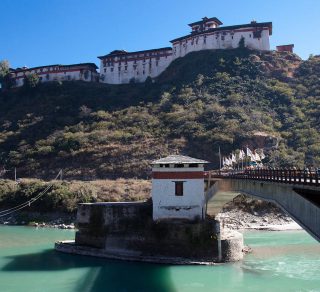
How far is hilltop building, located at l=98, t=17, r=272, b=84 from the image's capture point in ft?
340

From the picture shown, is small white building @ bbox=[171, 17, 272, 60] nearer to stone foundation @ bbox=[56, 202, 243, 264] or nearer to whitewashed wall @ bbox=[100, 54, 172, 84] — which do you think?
whitewashed wall @ bbox=[100, 54, 172, 84]

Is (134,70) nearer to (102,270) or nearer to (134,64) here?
(134,64)

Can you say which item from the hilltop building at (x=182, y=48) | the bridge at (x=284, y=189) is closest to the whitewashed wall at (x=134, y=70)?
the hilltop building at (x=182, y=48)

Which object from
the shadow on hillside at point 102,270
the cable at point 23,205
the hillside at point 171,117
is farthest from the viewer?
the hillside at point 171,117

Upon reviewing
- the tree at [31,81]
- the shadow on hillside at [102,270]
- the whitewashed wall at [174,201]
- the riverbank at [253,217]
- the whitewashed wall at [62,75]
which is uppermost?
the whitewashed wall at [62,75]

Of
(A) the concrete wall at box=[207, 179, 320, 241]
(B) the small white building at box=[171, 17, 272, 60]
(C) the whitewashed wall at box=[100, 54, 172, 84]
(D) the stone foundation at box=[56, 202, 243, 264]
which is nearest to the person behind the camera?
(A) the concrete wall at box=[207, 179, 320, 241]

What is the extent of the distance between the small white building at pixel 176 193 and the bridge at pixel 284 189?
2.73 metres

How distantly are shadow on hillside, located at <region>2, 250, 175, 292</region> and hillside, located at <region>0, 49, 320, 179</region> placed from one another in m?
36.0

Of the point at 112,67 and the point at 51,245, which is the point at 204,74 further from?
the point at 51,245

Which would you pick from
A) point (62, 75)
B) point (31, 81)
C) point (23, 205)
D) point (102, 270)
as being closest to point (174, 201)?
point (102, 270)

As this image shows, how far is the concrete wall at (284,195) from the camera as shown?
16234 mm

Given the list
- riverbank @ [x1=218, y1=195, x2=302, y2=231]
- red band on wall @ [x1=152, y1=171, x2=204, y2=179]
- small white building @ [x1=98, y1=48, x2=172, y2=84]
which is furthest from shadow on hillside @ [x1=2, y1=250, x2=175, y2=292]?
small white building @ [x1=98, y1=48, x2=172, y2=84]

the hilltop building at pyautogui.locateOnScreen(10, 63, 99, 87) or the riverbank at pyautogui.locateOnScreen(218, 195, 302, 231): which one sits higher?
the hilltop building at pyautogui.locateOnScreen(10, 63, 99, 87)

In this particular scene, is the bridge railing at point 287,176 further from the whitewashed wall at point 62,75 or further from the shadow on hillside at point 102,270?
the whitewashed wall at point 62,75
